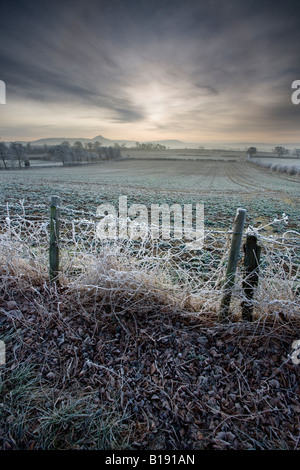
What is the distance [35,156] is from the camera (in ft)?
336

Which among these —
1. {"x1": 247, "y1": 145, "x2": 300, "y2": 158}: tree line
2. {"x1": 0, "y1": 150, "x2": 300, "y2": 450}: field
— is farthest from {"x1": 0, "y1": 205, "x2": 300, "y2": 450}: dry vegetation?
{"x1": 247, "y1": 145, "x2": 300, "y2": 158}: tree line

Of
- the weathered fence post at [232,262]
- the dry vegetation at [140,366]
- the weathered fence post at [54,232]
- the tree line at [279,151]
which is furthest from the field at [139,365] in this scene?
the tree line at [279,151]

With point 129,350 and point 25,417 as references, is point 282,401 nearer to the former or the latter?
point 129,350

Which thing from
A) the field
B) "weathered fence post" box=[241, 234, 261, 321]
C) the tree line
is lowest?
the field

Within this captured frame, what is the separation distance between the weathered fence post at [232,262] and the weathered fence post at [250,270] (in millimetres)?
117

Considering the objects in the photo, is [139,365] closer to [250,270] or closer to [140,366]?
[140,366]

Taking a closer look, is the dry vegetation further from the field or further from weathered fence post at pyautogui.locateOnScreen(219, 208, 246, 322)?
weathered fence post at pyautogui.locateOnScreen(219, 208, 246, 322)

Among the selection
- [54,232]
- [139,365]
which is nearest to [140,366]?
[139,365]

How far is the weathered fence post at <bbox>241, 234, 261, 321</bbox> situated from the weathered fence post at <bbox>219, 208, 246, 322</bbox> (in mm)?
117

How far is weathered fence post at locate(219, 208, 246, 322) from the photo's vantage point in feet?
9.49

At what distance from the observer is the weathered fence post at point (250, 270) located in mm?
2922

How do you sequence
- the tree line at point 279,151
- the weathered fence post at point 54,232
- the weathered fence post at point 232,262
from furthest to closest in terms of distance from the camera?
the tree line at point 279,151
the weathered fence post at point 54,232
the weathered fence post at point 232,262

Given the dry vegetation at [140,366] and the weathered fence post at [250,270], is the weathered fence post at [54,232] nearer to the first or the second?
the dry vegetation at [140,366]
